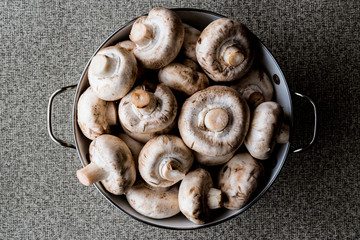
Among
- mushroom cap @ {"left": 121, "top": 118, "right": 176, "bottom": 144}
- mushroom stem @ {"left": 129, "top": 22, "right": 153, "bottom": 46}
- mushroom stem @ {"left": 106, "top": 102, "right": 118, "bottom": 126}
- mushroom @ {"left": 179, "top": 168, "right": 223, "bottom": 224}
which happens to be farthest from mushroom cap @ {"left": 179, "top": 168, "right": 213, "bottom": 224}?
mushroom stem @ {"left": 129, "top": 22, "right": 153, "bottom": 46}

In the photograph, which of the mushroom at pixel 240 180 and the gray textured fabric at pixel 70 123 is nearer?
the mushroom at pixel 240 180

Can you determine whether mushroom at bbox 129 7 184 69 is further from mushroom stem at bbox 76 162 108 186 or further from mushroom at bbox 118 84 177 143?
mushroom stem at bbox 76 162 108 186

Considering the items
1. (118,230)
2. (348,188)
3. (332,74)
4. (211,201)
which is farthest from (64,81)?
(348,188)

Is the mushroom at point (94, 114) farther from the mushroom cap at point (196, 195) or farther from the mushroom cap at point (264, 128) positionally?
the mushroom cap at point (264, 128)

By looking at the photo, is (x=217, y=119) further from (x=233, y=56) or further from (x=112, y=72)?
(x=112, y=72)

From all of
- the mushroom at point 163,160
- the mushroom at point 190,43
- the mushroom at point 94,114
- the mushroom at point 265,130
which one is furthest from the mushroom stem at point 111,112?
the mushroom at point 265,130

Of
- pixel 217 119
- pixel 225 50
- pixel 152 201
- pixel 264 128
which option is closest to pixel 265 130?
pixel 264 128
